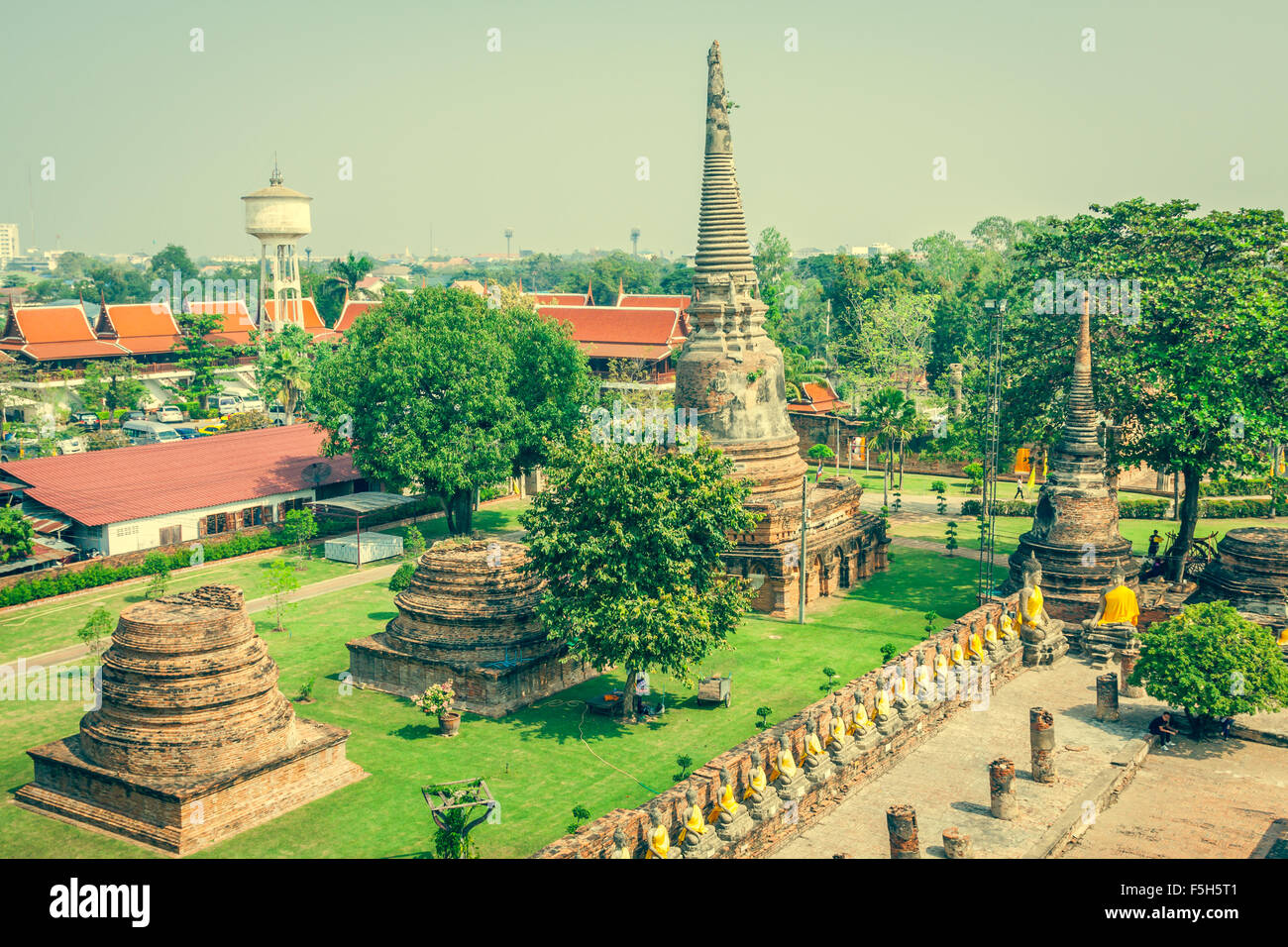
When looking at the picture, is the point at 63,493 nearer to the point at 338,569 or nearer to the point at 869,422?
the point at 338,569

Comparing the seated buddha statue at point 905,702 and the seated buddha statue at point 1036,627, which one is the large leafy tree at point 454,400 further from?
the seated buddha statue at point 905,702

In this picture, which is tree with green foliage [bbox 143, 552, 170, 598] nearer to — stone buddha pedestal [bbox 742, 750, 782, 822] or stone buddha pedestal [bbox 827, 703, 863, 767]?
stone buddha pedestal [bbox 827, 703, 863, 767]

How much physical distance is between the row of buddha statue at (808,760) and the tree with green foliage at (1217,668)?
4.99 m

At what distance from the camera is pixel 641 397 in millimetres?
65750

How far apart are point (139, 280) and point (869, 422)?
159m

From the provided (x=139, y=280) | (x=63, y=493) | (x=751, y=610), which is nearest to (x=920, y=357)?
(x=751, y=610)

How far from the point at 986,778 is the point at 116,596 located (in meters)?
30.7

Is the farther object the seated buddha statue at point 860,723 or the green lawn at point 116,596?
the green lawn at point 116,596

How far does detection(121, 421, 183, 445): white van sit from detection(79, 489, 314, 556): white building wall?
22684 millimetres

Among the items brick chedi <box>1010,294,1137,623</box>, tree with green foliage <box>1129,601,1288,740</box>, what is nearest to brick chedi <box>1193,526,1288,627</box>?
brick chedi <box>1010,294,1137,623</box>

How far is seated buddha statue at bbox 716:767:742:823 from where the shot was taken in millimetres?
24219

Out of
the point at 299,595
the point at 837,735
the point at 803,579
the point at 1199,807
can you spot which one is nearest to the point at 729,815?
the point at 837,735

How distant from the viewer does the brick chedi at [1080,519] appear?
38.8 meters

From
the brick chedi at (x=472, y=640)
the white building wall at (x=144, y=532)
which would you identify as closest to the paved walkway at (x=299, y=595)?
the white building wall at (x=144, y=532)
